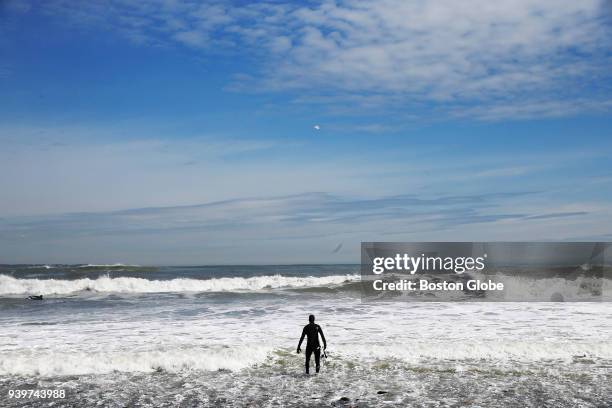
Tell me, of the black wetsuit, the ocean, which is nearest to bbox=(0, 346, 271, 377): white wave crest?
the ocean

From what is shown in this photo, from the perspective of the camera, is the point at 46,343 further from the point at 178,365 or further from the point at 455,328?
the point at 455,328

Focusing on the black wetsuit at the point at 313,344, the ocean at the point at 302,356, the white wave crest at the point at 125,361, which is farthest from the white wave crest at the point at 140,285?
the black wetsuit at the point at 313,344

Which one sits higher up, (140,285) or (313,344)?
(313,344)

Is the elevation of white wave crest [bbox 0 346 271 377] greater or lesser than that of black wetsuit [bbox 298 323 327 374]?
lesser

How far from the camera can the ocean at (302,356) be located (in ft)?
35.7

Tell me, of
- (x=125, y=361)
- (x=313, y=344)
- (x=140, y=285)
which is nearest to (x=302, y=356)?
(x=313, y=344)

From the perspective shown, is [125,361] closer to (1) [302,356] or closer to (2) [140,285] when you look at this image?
(1) [302,356]

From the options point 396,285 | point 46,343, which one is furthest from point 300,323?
point 396,285

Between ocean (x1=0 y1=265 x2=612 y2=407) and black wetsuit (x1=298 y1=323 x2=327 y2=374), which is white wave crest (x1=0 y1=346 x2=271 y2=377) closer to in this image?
ocean (x1=0 y1=265 x2=612 y2=407)

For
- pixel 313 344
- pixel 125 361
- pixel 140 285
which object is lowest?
pixel 140 285

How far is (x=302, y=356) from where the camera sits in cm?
1446

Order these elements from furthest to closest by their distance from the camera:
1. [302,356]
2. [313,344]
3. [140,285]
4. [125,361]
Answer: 1. [140,285]
2. [302,356]
3. [125,361]
4. [313,344]

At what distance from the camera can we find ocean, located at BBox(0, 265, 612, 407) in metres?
10.9

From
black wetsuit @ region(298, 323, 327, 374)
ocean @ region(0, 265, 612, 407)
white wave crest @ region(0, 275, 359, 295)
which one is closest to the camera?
ocean @ region(0, 265, 612, 407)
